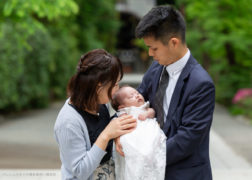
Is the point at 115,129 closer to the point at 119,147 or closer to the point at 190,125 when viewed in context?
the point at 119,147

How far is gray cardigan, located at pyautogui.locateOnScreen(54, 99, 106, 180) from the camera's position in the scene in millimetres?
2143

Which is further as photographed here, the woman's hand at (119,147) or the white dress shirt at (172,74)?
the white dress shirt at (172,74)

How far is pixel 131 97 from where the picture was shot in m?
2.52

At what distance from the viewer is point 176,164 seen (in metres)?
2.27

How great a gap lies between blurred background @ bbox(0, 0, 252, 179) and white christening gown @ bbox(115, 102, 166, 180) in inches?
184

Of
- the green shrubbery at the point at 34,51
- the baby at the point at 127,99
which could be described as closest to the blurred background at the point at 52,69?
the green shrubbery at the point at 34,51

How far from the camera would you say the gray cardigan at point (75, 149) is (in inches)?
84.4

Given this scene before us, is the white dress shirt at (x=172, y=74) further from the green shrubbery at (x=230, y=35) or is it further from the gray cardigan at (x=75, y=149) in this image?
the green shrubbery at (x=230, y=35)

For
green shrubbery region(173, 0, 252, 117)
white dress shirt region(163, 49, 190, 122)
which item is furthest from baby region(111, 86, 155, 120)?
green shrubbery region(173, 0, 252, 117)

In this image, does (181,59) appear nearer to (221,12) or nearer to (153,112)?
(153,112)

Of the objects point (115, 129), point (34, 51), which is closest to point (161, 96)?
point (115, 129)

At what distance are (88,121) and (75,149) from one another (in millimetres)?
192

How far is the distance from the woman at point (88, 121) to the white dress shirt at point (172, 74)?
252 mm

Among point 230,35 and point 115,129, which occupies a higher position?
point 115,129
